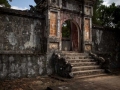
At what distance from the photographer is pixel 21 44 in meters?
7.26

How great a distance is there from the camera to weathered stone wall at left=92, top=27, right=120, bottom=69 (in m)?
10.2

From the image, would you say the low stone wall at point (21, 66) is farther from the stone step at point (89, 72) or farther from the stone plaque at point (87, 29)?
the stone plaque at point (87, 29)

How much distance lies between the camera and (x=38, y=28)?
788cm

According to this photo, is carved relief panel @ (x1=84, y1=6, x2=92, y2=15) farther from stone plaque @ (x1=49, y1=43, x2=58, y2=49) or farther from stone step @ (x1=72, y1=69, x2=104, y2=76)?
stone step @ (x1=72, y1=69, x2=104, y2=76)

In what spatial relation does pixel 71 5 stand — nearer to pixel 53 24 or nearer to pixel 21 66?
pixel 53 24

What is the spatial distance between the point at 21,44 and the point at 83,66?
3829mm

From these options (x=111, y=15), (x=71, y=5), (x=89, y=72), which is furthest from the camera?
(x=111, y=15)

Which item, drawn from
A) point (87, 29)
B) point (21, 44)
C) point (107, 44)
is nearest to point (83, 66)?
point (87, 29)

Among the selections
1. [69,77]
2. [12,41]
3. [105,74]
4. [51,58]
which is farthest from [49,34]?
[105,74]

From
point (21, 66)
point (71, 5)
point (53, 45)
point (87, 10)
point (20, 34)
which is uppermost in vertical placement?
point (71, 5)

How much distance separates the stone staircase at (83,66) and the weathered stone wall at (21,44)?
5.52ft

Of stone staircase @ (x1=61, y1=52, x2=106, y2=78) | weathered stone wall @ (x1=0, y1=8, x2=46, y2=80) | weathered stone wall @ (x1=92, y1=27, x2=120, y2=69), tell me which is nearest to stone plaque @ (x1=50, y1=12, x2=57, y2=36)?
weathered stone wall @ (x1=0, y1=8, x2=46, y2=80)

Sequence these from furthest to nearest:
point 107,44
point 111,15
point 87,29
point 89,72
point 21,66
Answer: point 111,15
point 107,44
point 87,29
point 89,72
point 21,66

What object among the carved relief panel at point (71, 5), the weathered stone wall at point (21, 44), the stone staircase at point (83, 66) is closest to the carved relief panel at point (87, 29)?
the carved relief panel at point (71, 5)
